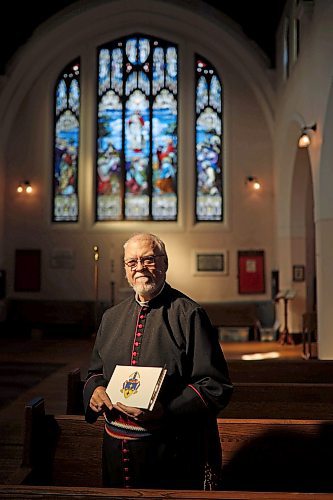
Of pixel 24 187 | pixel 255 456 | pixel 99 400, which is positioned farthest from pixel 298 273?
pixel 99 400

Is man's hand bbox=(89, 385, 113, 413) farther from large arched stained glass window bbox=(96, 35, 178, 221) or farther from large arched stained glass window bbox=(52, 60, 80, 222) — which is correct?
large arched stained glass window bbox=(52, 60, 80, 222)

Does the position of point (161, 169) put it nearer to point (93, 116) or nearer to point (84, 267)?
point (93, 116)

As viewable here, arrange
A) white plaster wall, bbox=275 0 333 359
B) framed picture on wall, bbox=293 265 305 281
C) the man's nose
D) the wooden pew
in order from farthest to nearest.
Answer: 1. framed picture on wall, bbox=293 265 305 281
2. white plaster wall, bbox=275 0 333 359
3. the man's nose
4. the wooden pew

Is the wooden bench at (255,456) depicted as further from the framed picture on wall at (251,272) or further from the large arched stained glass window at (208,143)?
the large arched stained glass window at (208,143)

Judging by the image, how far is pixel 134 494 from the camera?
156cm

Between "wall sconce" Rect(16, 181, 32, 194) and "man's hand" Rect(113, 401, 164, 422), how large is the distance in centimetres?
1069

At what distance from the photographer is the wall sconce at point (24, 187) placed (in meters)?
11.9

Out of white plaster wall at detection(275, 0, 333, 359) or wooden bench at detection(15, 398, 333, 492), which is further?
white plaster wall at detection(275, 0, 333, 359)

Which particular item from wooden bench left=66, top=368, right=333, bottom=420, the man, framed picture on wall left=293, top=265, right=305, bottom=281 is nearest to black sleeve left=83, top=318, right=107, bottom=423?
the man

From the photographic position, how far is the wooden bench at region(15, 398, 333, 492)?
236 cm

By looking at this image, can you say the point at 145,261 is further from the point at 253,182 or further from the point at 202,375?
the point at 253,182

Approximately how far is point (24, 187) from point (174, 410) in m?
10.8

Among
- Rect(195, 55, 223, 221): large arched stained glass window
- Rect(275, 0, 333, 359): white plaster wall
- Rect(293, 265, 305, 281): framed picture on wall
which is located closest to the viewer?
Rect(275, 0, 333, 359): white plaster wall

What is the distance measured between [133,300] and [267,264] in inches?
385
